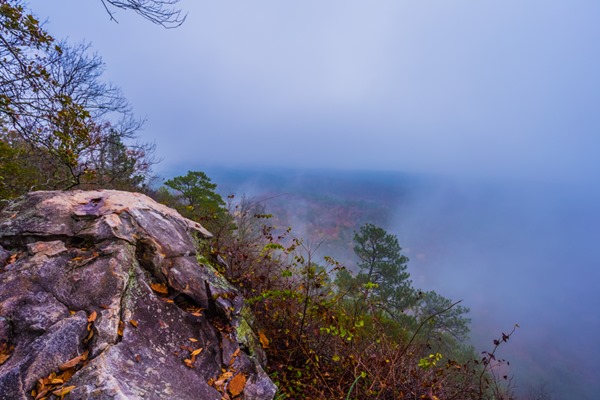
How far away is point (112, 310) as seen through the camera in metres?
2.66

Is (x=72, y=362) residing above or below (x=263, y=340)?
above

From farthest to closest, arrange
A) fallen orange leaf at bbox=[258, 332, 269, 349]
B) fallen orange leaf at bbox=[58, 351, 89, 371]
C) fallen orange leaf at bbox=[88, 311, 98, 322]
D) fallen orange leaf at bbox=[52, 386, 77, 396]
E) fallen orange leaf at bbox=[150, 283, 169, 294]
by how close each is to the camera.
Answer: fallen orange leaf at bbox=[258, 332, 269, 349] < fallen orange leaf at bbox=[150, 283, 169, 294] < fallen orange leaf at bbox=[88, 311, 98, 322] < fallen orange leaf at bbox=[58, 351, 89, 371] < fallen orange leaf at bbox=[52, 386, 77, 396]

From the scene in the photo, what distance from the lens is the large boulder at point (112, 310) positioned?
2.16 m

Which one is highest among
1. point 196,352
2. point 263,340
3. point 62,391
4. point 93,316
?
point 93,316

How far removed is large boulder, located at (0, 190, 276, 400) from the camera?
85.0 inches

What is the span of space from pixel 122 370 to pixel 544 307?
146552 mm

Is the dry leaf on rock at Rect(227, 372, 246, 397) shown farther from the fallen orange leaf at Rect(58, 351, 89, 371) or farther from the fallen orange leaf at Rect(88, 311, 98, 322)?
the fallen orange leaf at Rect(88, 311, 98, 322)

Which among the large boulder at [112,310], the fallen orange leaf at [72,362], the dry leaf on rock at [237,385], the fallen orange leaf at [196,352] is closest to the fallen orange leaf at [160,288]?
the large boulder at [112,310]

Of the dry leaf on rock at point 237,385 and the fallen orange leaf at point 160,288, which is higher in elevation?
the fallen orange leaf at point 160,288

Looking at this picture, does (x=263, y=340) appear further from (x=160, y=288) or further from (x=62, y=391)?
(x=62, y=391)

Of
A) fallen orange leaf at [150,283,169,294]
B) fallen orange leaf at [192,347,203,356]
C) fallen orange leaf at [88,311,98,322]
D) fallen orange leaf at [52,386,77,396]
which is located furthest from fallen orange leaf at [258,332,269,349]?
fallen orange leaf at [52,386,77,396]

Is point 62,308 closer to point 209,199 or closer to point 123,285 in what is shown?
point 123,285

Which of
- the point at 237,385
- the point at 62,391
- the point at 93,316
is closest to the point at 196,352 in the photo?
the point at 237,385

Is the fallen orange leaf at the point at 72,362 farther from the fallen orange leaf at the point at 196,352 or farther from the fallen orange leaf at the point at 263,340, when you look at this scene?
the fallen orange leaf at the point at 263,340
